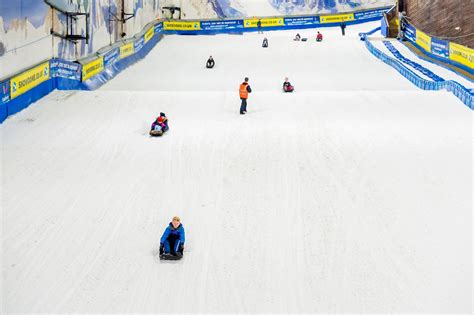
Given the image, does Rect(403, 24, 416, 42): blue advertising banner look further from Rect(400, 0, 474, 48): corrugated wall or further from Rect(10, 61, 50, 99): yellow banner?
Rect(10, 61, 50, 99): yellow banner

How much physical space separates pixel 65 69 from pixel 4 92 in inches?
185

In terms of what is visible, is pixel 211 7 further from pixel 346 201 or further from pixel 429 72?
pixel 346 201

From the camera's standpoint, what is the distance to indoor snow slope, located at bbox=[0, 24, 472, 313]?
6.65 meters

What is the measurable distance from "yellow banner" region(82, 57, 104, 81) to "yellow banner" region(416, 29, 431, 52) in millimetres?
15517

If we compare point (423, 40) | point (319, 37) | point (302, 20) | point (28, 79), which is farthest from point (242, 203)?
point (302, 20)

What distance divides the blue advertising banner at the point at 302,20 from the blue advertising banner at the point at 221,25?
3.94 metres

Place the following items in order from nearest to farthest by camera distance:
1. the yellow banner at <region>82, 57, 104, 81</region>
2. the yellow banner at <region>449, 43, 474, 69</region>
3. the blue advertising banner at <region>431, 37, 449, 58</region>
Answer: the yellow banner at <region>82, 57, 104, 81</region>, the yellow banner at <region>449, 43, 474, 69</region>, the blue advertising banner at <region>431, 37, 449, 58</region>

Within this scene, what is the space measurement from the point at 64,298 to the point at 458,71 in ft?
62.1

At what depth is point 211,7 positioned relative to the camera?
145 feet

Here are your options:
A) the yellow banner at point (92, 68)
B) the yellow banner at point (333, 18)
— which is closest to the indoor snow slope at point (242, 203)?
the yellow banner at point (92, 68)

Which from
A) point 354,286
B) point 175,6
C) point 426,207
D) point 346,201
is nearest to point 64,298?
point 354,286

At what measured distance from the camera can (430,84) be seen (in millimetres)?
18719

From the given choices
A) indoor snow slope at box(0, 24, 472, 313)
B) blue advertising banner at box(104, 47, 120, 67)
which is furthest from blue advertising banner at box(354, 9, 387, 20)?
indoor snow slope at box(0, 24, 472, 313)

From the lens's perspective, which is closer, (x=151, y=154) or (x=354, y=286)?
(x=354, y=286)
